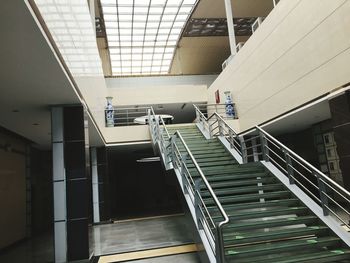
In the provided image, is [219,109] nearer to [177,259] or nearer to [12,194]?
[12,194]

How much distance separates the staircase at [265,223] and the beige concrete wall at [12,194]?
6.19m

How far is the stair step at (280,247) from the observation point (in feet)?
17.4

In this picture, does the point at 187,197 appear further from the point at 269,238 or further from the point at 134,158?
the point at 134,158

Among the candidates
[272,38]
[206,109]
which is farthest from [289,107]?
[206,109]

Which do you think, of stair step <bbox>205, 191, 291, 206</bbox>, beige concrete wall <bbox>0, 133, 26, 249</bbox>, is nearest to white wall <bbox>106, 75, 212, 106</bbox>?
beige concrete wall <bbox>0, 133, 26, 249</bbox>

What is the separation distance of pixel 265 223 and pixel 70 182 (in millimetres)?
4293

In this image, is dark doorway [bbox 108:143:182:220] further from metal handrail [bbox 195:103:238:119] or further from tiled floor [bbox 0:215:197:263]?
tiled floor [bbox 0:215:197:263]

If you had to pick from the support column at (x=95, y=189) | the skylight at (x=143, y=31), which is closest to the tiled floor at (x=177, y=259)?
the support column at (x=95, y=189)

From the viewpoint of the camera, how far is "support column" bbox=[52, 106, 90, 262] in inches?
275

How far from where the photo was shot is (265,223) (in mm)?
6047

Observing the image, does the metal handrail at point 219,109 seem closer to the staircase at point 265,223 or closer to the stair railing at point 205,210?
the stair railing at point 205,210

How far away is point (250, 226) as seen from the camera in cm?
600

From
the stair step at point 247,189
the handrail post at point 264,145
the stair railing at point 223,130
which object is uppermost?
the stair railing at point 223,130

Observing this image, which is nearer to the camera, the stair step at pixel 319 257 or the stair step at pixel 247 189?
the stair step at pixel 319 257
